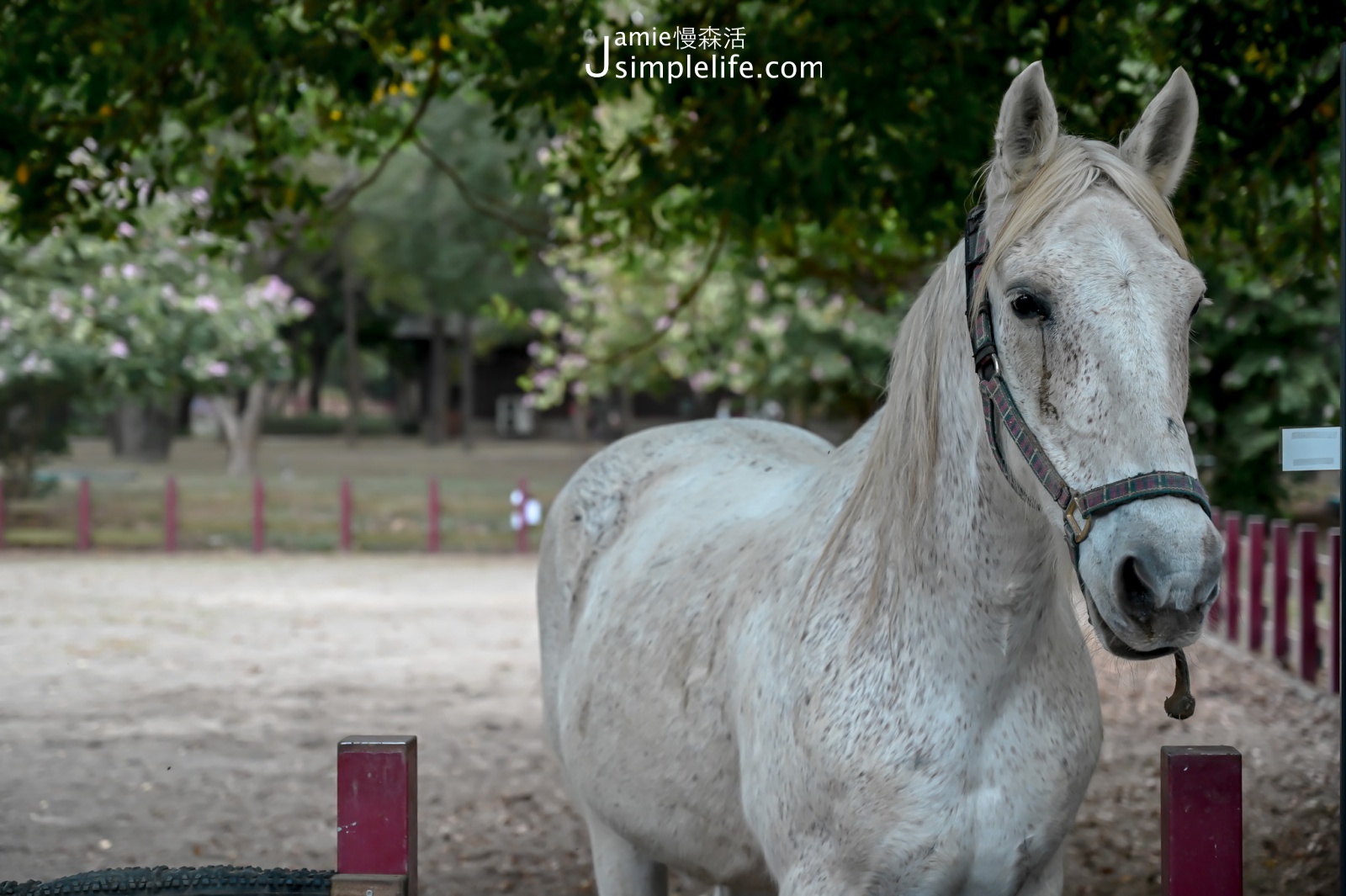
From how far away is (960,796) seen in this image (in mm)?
2189

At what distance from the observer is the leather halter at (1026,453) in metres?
1.81

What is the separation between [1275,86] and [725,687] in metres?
4.30

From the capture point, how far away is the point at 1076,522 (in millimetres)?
1897

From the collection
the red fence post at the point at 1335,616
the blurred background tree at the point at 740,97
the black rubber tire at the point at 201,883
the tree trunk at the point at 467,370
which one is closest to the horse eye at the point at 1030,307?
the black rubber tire at the point at 201,883

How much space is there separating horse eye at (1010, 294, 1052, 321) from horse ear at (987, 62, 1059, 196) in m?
0.24

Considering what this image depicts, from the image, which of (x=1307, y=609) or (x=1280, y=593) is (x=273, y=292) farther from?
(x=1307, y=609)

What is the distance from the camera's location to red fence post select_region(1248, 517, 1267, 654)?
1055cm

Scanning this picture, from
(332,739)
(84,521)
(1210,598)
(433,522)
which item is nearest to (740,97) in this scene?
(1210,598)

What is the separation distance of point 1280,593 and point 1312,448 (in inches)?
319

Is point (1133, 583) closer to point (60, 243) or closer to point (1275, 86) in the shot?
point (1275, 86)

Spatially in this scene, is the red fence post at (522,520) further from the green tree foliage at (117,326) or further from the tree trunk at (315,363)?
the tree trunk at (315,363)

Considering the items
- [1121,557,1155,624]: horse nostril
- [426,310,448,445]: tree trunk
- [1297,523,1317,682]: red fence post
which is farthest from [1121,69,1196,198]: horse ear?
[426,310,448,445]: tree trunk

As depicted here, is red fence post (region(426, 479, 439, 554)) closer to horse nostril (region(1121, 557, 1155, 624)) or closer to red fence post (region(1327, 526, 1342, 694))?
red fence post (region(1327, 526, 1342, 694))

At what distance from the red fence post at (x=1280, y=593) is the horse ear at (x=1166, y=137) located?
29.8 feet
